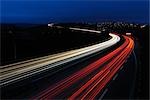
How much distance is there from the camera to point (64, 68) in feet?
121

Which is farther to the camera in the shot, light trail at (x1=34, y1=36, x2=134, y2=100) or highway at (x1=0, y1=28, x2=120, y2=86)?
highway at (x1=0, y1=28, x2=120, y2=86)

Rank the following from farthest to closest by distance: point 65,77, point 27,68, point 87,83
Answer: point 27,68, point 65,77, point 87,83

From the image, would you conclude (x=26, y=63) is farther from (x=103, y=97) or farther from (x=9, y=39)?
(x=9, y=39)

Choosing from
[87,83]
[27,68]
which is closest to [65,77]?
[27,68]

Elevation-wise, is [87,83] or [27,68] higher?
[27,68]

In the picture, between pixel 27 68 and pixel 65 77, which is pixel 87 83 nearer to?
pixel 65 77

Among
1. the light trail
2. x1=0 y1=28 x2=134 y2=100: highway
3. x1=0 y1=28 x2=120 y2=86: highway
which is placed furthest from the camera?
x1=0 y1=28 x2=120 y2=86: highway

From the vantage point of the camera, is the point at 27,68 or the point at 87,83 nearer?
the point at 87,83

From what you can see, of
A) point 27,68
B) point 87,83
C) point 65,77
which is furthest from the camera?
point 27,68

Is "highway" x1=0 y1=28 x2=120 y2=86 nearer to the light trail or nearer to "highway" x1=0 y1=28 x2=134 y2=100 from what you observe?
"highway" x1=0 y1=28 x2=134 y2=100

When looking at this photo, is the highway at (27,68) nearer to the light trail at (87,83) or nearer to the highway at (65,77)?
the highway at (65,77)

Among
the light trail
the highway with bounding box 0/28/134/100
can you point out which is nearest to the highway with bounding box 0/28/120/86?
the highway with bounding box 0/28/134/100

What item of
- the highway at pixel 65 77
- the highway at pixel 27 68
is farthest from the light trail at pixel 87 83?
the highway at pixel 27 68

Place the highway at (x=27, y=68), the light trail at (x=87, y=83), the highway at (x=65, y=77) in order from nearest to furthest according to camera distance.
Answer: the light trail at (x=87, y=83) < the highway at (x=65, y=77) < the highway at (x=27, y=68)
